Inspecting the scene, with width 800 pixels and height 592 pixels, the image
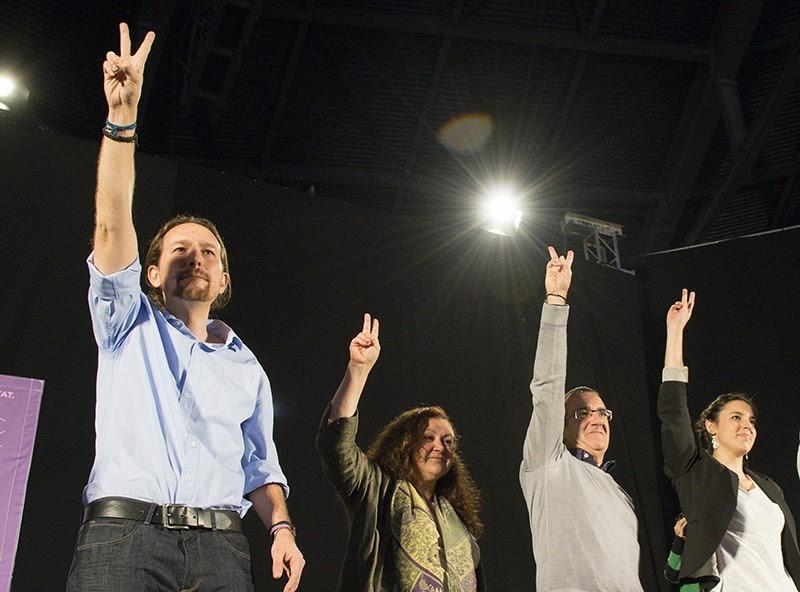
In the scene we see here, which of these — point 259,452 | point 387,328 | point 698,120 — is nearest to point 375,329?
point 259,452

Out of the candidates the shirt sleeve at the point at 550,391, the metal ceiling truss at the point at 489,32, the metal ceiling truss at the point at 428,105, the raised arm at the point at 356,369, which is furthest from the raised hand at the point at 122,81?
the metal ceiling truss at the point at 428,105

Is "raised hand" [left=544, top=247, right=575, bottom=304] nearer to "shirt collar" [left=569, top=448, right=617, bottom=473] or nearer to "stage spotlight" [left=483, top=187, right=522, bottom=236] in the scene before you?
"shirt collar" [left=569, top=448, right=617, bottom=473]

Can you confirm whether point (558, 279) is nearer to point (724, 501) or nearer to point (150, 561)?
point (724, 501)

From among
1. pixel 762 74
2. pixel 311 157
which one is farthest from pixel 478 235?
pixel 762 74

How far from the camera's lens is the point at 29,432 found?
3141 mm

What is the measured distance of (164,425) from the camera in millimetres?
1665

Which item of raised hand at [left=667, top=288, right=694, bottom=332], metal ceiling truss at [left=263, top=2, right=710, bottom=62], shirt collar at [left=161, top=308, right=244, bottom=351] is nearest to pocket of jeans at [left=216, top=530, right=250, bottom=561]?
shirt collar at [left=161, top=308, right=244, bottom=351]

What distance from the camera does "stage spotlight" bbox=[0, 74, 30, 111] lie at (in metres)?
4.88

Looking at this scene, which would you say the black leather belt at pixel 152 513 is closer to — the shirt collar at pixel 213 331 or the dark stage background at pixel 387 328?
the shirt collar at pixel 213 331

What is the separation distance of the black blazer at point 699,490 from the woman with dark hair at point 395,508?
2.59 feet

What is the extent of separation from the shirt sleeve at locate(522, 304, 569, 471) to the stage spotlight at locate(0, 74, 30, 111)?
3.27m

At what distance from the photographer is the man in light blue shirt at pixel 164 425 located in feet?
5.00

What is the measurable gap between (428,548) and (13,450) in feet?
4.75

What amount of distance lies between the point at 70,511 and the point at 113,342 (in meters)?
1.60
